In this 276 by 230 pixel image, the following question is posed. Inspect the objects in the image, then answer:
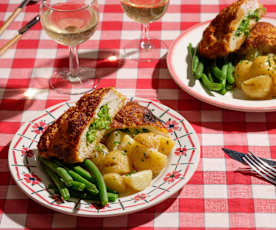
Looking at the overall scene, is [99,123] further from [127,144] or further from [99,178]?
[99,178]


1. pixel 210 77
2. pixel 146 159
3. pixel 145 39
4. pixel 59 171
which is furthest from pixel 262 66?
pixel 59 171

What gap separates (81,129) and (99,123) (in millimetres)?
101

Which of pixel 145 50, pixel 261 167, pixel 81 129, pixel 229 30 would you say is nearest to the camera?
pixel 81 129

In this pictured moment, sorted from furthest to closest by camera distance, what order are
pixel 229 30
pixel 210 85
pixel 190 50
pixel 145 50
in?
1. pixel 145 50
2. pixel 190 50
3. pixel 229 30
4. pixel 210 85

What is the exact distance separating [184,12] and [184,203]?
5.99ft

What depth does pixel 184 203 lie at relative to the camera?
2.07 meters

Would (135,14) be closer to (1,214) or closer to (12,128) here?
(12,128)

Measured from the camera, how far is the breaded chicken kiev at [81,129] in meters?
2.04

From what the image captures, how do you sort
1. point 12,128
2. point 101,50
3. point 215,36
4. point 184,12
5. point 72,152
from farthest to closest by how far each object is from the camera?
point 184,12 → point 101,50 → point 215,36 → point 12,128 → point 72,152

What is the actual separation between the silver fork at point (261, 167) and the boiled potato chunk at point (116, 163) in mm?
601

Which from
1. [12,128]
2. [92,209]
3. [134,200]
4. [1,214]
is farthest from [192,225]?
[12,128]

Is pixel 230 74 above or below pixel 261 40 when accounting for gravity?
below

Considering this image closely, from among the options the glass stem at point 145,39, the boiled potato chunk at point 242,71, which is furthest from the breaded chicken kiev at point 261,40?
the glass stem at point 145,39

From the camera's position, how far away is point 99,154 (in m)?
2.08
